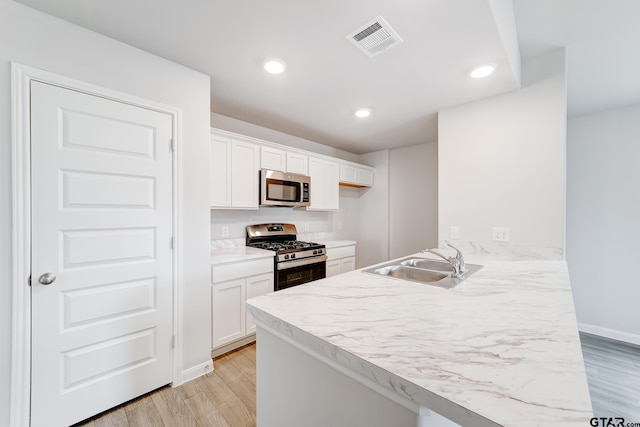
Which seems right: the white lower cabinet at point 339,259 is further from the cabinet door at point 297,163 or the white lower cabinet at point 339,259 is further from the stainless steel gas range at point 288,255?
the cabinet door at point 297,163

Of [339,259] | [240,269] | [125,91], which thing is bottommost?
[339,259]

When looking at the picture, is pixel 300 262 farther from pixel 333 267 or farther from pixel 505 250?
pixel 505 250

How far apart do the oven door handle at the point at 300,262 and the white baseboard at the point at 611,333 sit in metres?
3.17

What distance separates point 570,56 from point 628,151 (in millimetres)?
1636

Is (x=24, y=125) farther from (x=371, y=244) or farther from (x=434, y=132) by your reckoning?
(x=371, y=244)

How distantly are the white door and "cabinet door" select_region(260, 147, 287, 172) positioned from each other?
3.78 feet

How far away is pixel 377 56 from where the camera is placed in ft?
5.91

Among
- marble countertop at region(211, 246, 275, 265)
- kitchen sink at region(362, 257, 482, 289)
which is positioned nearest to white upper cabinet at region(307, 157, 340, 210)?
marble countertop at region(211, 246, 275, 265)

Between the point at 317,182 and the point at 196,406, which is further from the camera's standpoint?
the point at 317,182

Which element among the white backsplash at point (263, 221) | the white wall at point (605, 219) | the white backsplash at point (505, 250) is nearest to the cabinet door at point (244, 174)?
the white backsplash at point (263, 221)

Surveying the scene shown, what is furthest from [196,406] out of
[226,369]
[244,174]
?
[244,174]

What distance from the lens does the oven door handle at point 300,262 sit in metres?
2.71

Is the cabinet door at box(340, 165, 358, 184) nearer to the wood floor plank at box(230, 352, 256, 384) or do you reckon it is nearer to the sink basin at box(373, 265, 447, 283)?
the sink basin at box(373, 265, 447, 283)

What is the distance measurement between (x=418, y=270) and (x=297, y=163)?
80.9 inches
